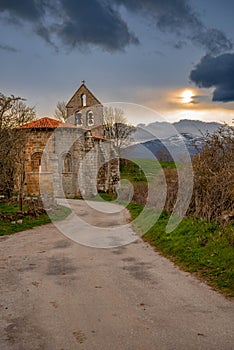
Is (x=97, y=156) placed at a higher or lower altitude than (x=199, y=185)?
higher

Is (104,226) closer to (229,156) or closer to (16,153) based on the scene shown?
(229,156)

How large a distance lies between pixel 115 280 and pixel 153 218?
7415 mm

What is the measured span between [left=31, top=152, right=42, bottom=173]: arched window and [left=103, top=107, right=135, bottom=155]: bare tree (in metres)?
32.2

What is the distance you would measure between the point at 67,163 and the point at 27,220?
48.7 ft

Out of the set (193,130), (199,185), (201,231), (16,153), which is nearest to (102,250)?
(201,231)

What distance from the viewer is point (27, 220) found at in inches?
663

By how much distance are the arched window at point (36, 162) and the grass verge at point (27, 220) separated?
849 cm

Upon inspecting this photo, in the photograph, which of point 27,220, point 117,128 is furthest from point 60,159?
point 117,128

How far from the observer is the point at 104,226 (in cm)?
1585

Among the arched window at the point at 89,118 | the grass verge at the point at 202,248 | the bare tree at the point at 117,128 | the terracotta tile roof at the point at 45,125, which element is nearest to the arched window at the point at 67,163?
the terracotta tile roof at the point at 45,125

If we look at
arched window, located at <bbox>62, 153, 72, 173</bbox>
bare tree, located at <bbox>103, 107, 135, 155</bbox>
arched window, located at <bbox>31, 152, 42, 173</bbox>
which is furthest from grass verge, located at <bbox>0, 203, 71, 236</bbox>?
bare tree, located at <bbox>103, 107, 135, 155</bbox>

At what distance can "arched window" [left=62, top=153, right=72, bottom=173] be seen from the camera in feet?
101


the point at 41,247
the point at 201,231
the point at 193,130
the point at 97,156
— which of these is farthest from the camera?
the point at 97,156

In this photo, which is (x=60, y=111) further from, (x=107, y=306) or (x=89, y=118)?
(x=107, y=306)
